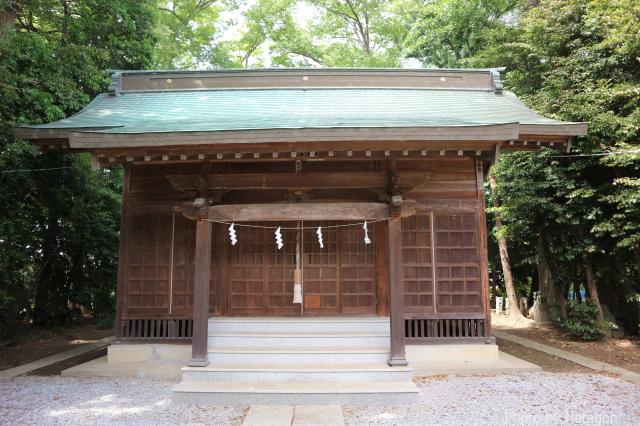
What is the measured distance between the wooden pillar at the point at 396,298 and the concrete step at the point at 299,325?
3.26 ft

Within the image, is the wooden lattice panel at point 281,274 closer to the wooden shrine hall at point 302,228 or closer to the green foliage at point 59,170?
the wooden shrine hall at point 302,228

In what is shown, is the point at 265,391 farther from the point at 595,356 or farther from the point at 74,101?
the point at 74,101

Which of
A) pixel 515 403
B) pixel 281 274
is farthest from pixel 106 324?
pixel 515 403

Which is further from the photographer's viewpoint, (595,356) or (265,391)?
(595,356)

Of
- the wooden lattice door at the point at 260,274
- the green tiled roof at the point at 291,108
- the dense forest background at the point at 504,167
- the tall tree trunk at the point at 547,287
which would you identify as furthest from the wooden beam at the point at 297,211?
the tall tree trunk at the point at 547,287

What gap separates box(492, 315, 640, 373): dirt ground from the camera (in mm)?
7910

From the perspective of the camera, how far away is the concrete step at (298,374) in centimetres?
566

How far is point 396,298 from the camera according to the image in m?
6.05

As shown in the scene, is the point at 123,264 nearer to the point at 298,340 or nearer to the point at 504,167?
the point at 298,340

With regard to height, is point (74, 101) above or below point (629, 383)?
above

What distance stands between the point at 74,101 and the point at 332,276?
7.03m

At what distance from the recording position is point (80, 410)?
5.05 meters

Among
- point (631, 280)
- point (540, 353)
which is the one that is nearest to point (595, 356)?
point (540, 353)

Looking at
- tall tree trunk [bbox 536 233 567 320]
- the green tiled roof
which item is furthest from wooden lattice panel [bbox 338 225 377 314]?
tall tree trunk [bbox 536 233 567 320]
